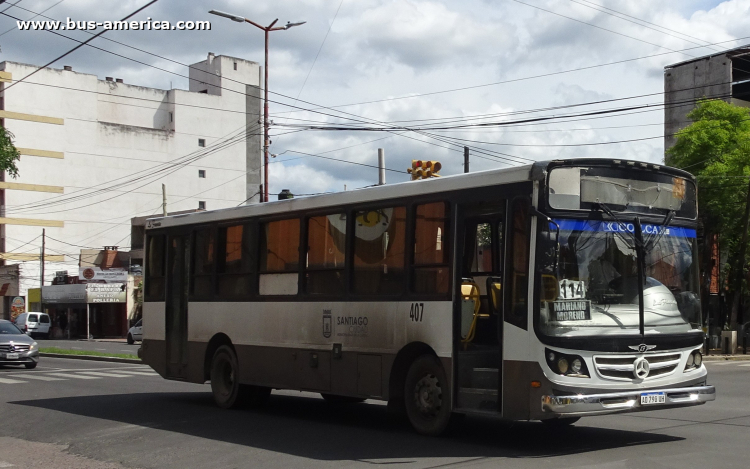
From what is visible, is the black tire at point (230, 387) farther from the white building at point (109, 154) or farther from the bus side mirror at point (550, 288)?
the white building at point (109, 154)

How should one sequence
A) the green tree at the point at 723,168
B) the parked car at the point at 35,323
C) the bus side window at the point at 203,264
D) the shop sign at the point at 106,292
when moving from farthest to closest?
the shop sign at the point at 106,292 → the parked car at the point at 35,323 → the green tree at the point at 723,168 → the bus side window at the point at 203,264

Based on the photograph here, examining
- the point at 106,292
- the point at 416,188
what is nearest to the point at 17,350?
the point at 416,188

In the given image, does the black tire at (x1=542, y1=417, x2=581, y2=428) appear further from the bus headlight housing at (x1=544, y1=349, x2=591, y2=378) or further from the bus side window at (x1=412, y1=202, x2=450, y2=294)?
the bus side window at (x1=412, y1=202, x2=450, y2=294)

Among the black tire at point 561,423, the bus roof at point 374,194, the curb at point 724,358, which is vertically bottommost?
the curb at point 724,358

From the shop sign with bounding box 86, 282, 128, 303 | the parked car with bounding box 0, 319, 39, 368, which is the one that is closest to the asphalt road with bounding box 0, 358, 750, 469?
the parked car with bounding box 0, 319, 39, 368

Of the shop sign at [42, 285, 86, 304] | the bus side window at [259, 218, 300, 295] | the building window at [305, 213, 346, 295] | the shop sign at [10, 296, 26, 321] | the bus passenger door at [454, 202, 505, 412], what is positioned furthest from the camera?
the shop sign at [10, 296, 26, 321]

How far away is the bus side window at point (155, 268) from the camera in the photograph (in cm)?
1728

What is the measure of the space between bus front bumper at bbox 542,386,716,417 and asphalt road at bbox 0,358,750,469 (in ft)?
1.53

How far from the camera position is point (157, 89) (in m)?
89.1

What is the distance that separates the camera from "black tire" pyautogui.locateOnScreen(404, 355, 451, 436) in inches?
436

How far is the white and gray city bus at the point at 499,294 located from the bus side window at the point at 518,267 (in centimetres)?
2

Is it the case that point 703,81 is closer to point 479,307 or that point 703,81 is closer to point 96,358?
point 96,358

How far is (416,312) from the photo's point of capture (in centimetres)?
1161

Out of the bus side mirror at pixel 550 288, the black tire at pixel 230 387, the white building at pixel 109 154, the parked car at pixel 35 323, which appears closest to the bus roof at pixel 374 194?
the bus side mirror at pixel 550 288
